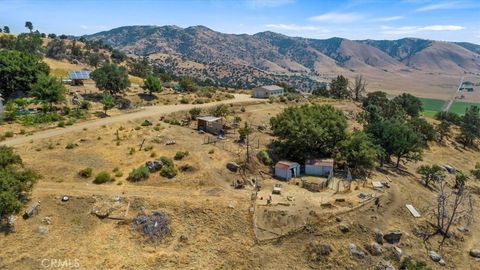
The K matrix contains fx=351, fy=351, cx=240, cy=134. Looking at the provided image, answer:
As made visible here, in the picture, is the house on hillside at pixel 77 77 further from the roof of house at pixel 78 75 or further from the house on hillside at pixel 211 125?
the house on hillside at pixel 211 125

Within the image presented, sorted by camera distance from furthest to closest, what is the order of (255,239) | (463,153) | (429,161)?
1. (463,153)
2. (429,161)
3. (255,239)

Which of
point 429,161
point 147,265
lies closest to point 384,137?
point 429,161

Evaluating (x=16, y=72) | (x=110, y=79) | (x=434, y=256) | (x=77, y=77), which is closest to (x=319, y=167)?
(x=434, y=256)

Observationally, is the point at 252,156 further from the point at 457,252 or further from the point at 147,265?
the point at 457,252

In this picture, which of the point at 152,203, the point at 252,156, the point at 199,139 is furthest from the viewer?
the point at 199,139

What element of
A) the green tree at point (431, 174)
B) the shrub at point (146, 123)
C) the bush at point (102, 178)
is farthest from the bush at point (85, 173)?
the green tree at point (431, 174)
